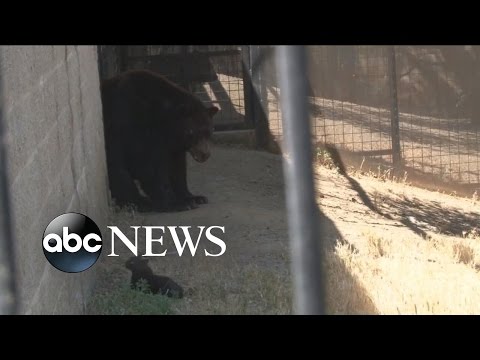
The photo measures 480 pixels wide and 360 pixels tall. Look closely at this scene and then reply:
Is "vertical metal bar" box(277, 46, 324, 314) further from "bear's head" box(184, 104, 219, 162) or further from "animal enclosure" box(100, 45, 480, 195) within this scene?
"animal enclosure" box(100, 45, 480, 195)

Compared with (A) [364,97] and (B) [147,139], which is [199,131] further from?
(A) [364,97]

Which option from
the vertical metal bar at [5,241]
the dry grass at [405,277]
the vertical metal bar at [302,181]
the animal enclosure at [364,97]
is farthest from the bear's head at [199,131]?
the vertical metal bar at [302,181]

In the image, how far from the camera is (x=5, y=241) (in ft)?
10.2

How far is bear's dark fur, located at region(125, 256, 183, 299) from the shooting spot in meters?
5.48

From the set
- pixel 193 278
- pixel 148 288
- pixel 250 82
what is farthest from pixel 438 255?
pixel 250 82

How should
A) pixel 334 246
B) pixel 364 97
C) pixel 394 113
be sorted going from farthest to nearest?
pixel 364 97
pixel 394 113
pixel 334 246

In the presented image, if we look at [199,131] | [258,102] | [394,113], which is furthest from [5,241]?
[258,102]

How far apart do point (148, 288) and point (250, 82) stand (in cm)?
615

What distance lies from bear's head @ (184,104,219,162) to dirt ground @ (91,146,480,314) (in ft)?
1.59

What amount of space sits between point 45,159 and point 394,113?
7.08m

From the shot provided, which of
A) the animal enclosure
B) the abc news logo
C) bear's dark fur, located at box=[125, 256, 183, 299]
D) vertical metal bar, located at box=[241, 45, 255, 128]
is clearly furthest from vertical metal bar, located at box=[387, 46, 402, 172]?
the abc news logo

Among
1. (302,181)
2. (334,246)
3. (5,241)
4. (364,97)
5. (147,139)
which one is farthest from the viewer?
(364,97)

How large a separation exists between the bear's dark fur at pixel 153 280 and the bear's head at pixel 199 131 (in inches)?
115

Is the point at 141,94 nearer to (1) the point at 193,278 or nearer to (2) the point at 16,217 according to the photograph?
(1) the point at 193,278
